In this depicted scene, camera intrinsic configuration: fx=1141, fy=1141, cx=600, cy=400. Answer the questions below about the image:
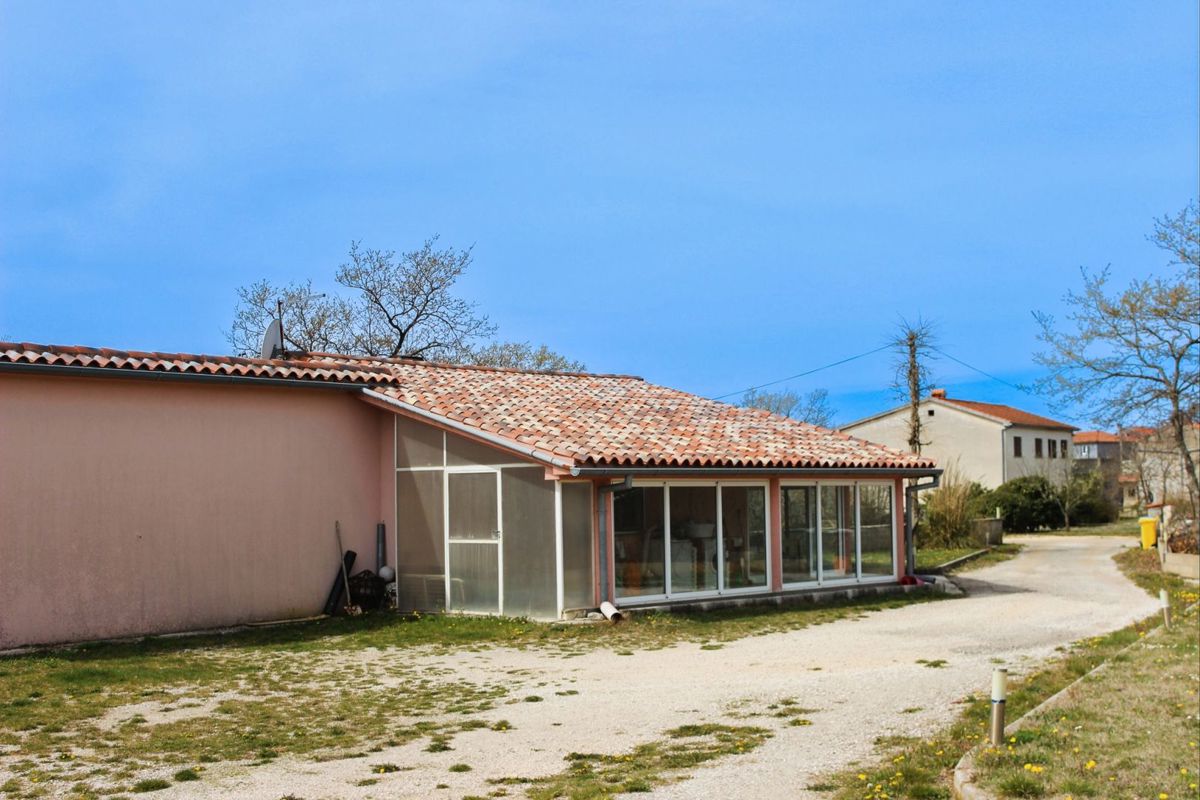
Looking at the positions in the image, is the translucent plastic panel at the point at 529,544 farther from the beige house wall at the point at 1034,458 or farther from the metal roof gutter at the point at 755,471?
the beige house wall at the point at 1034,458

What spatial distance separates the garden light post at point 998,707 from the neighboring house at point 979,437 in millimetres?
43553

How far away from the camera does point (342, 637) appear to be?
15852mm

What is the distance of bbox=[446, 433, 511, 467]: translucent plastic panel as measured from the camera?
17141 millimetres

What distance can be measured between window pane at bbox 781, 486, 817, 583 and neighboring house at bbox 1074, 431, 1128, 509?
2043cm

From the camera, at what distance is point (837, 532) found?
20016 mm

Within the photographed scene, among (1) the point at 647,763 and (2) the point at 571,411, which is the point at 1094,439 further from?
(1) the point at 647,763

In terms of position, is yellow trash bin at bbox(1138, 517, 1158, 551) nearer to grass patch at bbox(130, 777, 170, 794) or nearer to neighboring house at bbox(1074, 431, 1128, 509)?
neighboring house at bbox(1074, 431, 1128, 509)

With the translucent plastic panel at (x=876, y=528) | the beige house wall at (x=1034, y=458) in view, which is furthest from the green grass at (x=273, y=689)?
the beige house wall at (x=1034, y=458)

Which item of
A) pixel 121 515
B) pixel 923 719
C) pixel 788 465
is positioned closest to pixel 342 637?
pixel 121 515

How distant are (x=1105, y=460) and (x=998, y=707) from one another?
62113mm

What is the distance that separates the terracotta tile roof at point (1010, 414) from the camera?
2084 inches

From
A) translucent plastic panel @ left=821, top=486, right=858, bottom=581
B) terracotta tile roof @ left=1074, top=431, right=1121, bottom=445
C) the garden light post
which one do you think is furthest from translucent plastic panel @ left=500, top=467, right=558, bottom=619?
terracotta tile roof @ left=1074, top=431, right=1121, bottom=445

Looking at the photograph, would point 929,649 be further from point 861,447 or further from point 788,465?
point 861,447

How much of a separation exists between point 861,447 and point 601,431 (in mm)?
5819
